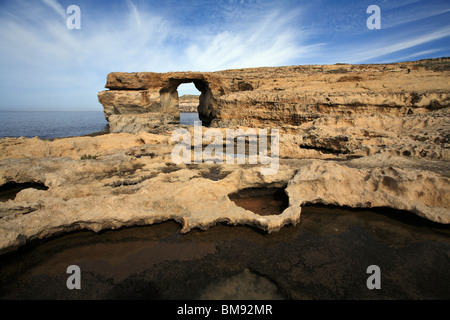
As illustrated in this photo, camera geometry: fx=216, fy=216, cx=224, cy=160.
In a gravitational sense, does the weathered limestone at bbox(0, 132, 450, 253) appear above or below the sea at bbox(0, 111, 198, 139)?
below

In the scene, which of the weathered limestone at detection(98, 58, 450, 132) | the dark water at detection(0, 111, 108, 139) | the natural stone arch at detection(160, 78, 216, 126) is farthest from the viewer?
the dark water at detection(0, 111, 108, 139)

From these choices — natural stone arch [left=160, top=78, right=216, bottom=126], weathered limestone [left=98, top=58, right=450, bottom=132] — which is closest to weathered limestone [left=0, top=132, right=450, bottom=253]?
weathered limestone [left=98, top=58, right=450, bottom=132]

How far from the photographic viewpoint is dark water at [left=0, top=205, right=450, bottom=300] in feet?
7.01

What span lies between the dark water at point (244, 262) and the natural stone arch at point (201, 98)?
50.5ft

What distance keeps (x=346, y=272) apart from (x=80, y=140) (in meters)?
8.54

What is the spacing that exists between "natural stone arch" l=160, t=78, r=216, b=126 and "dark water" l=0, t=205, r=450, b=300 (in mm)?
15404

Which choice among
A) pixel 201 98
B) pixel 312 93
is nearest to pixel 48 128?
pixel 201 98

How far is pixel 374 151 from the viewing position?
5.97 metres

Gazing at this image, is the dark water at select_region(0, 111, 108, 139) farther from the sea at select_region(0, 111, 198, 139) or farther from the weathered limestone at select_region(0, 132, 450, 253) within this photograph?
the weathered limestone at select_region(0, 132, 450, 253)

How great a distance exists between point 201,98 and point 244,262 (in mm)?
19836

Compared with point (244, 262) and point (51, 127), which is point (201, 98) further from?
point (51, 127)

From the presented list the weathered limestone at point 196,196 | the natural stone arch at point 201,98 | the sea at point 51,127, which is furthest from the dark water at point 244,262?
the sea at point 51,127
